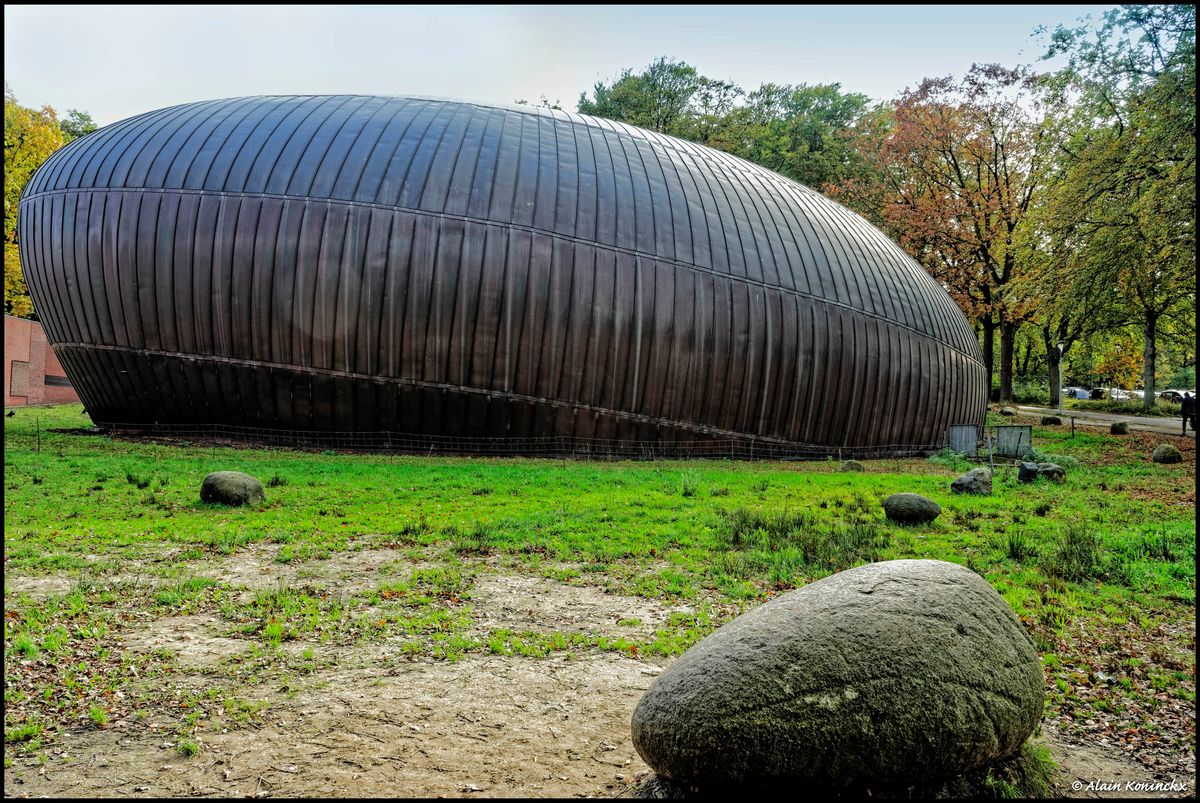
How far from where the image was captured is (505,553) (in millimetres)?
8328

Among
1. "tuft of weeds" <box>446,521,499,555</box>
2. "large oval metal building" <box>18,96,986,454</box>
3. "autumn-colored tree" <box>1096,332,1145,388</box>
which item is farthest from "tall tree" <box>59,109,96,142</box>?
"autumn-colored tree" <box>1096,332,1145,388</box>

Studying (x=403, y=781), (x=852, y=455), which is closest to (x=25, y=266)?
(x=403, y=781)

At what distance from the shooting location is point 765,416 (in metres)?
16.3

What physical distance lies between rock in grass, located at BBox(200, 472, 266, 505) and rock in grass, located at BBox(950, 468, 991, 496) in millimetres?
10714

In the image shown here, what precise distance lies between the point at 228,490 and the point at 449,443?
17.8ft

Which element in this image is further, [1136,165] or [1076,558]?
[1136,165]

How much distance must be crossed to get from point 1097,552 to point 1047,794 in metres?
5.45

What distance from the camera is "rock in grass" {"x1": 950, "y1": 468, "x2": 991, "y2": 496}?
12180 mm

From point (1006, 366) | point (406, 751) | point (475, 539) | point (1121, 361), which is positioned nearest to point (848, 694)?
point (406, 751)

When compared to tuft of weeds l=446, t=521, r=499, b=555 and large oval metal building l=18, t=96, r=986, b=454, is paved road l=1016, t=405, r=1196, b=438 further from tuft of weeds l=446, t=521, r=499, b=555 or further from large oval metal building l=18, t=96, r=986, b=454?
tuft of weeds l=446, t=521, r=499, b=555

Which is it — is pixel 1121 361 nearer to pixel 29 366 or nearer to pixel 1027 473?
pixel 1027 473

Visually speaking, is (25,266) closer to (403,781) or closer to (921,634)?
(403,781)

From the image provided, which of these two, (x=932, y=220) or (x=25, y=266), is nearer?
(x=25, y=266)

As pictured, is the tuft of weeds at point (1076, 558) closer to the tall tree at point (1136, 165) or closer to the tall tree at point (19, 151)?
the tall tree at point (1136, 165)
